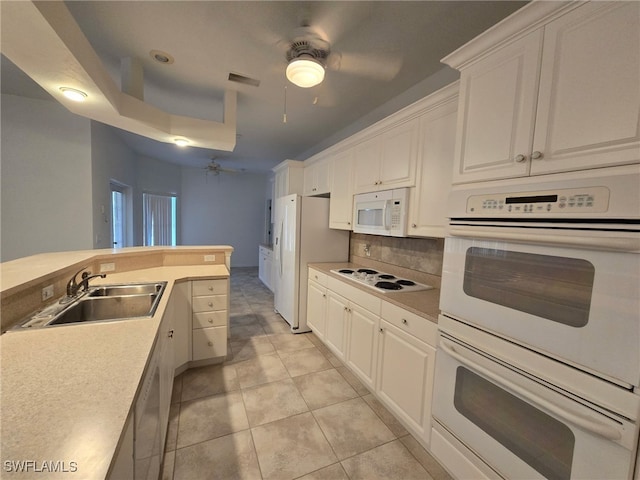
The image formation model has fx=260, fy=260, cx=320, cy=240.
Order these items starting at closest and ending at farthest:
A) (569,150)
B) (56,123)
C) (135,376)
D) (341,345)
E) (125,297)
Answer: (135,376) → (569,150) → (125,297) → (341,345) → (56,123)

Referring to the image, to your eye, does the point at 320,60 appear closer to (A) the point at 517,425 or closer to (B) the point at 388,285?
(B) the point at 388,285

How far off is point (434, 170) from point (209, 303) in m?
2.23

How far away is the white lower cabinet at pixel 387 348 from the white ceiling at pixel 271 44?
1.84 metres

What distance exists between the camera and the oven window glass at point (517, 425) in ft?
3.27

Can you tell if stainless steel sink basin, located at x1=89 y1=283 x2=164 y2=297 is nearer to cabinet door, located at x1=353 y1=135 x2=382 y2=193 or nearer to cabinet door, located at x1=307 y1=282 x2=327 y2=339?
cabinet door, located at x1=307 y1=282 x2=327 y2=339

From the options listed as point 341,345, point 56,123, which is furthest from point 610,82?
point 56,123

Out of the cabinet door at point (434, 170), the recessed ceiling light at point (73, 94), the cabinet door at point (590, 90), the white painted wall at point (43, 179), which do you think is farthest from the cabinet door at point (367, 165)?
the white painted wall at point (43, 179)

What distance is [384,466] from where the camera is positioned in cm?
156

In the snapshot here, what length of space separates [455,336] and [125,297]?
80.1 inches

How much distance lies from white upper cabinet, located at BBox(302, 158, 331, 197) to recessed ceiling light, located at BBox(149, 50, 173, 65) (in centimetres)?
176

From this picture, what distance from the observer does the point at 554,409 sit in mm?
967

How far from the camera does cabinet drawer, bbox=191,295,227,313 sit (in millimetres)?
2402

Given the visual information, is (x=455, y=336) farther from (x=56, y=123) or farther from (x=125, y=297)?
(x=56, y=123)

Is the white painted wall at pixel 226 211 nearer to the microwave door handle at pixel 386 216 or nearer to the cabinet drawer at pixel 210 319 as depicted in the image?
the cabinet drawer at pixel 210 319
